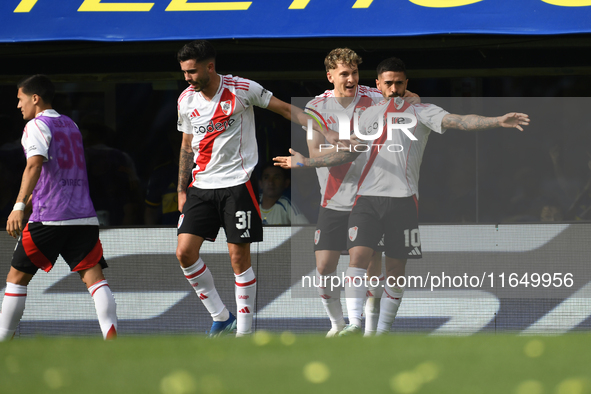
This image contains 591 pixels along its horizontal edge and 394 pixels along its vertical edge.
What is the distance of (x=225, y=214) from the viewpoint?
4.80m

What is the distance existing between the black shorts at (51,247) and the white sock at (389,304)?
204 cm

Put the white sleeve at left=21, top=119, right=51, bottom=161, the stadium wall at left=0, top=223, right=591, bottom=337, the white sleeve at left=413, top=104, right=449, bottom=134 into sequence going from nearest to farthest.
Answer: the white sleeve at left=21, top=119, right=51, bottom=161
the white sleeve at left=413, top=104, right=449, bottom=134
the stadium wall at left=0, top=223, right=591, bottom=337

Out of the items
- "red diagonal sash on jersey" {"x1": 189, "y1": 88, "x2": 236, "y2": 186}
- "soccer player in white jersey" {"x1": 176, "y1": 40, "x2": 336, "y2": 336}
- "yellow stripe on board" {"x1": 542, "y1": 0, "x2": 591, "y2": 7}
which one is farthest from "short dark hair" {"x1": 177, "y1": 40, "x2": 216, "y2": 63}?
"yellow stripe on board" {"x1": 542, "y1": 0, "x2": 591, "y2": 7}

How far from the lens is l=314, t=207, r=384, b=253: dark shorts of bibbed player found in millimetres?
5285

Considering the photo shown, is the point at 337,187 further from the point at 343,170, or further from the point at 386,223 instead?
the point at 386,223

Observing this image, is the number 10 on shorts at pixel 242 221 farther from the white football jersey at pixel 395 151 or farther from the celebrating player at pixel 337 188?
the white football jersey at pixel 395 151

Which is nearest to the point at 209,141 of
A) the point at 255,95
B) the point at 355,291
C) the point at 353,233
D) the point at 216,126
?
the point at 216,126

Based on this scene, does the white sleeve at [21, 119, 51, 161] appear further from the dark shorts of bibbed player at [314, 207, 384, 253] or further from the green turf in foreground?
the dark shorts of bibbed player at [314, 207, 384, 253]

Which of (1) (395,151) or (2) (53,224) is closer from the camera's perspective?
(2) (53,224)

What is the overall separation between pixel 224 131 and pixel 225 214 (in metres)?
0.56

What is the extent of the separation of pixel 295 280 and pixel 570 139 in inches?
95.5

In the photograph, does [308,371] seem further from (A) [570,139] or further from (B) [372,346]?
(A) [570,139]

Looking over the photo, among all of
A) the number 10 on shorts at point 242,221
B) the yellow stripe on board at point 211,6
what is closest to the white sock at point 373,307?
the number 10 on shorts at point 242,221

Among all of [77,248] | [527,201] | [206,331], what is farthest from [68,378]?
[527,201]
